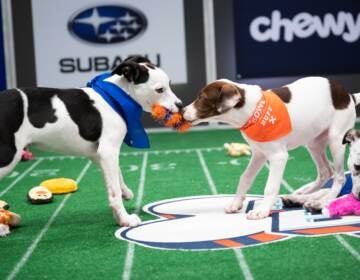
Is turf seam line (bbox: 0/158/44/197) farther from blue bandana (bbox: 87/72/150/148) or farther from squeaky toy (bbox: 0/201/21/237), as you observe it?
blue bandana (bbox: 87/72/150/148)

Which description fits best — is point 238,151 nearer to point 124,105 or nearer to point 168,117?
point 168,117

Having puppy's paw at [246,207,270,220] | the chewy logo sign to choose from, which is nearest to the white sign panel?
the chewy logo sign

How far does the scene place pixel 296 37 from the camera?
43.5 feet

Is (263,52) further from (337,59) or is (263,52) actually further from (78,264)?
(78,264)

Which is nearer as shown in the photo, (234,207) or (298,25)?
(234,207)

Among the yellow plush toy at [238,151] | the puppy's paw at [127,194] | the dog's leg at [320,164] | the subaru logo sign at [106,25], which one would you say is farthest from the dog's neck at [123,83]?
the subaru logo sign at [106,25]

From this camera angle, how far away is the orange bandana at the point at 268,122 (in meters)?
5.16

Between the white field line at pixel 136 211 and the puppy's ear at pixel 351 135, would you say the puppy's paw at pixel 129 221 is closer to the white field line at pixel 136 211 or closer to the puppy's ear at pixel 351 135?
the white field line at pixel 136 211

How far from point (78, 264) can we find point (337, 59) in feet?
33.7

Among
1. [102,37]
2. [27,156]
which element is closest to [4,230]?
[27,156]

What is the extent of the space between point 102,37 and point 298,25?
13.0 ft

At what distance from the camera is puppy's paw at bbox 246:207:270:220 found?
514 centimetres

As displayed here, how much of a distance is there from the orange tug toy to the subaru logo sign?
832 centimetres

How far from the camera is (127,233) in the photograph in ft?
16.2
